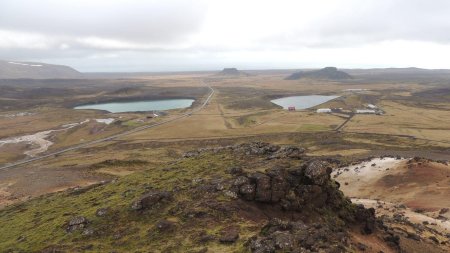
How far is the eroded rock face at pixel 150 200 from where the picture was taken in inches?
1364

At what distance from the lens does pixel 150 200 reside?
3500 centimetres

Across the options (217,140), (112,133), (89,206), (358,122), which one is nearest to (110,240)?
(89,206)

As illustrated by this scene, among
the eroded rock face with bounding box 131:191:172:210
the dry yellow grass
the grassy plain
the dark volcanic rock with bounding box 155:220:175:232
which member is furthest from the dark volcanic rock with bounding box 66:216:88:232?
the dry yellow grass

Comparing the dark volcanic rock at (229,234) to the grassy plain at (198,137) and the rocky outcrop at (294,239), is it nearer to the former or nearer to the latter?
the rocky outcrop at (294,239)

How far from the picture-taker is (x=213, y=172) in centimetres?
4188

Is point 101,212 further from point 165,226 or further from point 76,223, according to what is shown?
point 165,226

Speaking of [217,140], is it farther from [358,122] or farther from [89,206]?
[89,206]

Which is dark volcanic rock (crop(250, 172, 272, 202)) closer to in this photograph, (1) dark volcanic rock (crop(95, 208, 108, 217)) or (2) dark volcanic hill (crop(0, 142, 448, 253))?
(2) dark volcanic hill (crop(0, 142, 448, 253))

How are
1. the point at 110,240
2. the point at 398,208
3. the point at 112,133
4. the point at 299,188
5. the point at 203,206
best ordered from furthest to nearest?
the point at 112,133, the point at 398,208, the point at 299,188, the point at 203,206, the point at 110,240

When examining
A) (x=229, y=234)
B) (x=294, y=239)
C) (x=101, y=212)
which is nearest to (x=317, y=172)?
(x=294, y=239)

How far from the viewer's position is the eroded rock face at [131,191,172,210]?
1364 inches

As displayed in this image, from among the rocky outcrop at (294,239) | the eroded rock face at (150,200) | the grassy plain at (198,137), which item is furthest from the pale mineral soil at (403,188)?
the grassy plain at (198,137)

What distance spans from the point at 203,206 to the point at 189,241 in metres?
5.04

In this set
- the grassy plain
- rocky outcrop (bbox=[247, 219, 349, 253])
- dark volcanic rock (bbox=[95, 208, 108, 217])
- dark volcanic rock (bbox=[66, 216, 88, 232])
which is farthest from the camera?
the grassy plain
